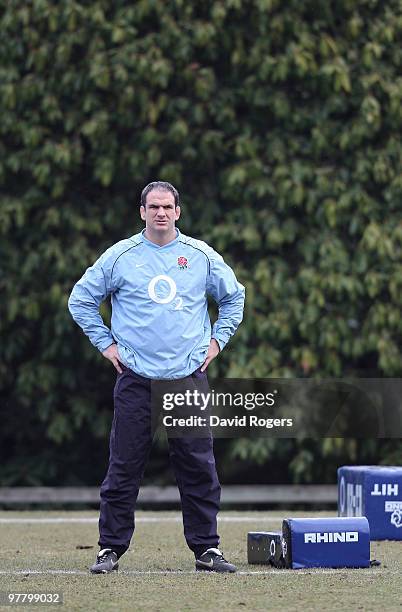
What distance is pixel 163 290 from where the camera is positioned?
22.3 feet

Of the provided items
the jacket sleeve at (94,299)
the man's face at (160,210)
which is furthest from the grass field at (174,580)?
the man's face at (160,210)

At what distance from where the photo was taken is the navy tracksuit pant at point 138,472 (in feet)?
22.2

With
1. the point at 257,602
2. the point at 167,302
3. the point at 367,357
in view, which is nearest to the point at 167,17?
the point at 367,357

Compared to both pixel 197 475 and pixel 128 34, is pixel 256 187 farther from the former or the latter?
pixel 197 475

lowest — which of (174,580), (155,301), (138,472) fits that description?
(174,580)

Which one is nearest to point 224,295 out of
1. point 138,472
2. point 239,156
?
point 138,472

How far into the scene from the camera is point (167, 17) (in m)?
12.2

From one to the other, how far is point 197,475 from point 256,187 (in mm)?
5681

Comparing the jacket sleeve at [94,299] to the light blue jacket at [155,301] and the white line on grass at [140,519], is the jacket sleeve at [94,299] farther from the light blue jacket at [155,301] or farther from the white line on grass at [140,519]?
the white line on grass at [140,519]

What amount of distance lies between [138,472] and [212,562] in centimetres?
53

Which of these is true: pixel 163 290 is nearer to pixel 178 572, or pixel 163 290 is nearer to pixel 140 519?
pixel 178 572

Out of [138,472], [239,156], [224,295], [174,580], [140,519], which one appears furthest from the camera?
[239,156]

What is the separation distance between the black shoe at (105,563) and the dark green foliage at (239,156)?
521cm

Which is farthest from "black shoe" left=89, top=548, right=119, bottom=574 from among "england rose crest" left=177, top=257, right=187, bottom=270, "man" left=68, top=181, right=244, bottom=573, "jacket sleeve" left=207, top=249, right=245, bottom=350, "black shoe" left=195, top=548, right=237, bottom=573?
"england rose crest" left=177, top=257, right=187, bottom=270
